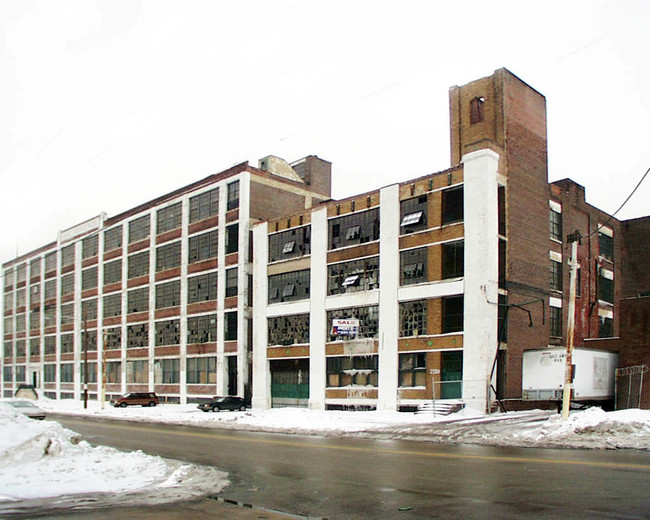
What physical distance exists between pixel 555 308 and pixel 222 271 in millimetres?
26265

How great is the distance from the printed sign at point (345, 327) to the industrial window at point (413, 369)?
383 cm

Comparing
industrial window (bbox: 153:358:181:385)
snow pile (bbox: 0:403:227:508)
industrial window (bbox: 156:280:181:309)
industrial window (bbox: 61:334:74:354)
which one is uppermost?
industrial window (bbox: 156:280:181:309)

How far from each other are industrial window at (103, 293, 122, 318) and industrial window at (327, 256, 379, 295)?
31918 mm

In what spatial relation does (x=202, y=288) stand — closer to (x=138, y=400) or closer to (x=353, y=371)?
(x=138, y=400)

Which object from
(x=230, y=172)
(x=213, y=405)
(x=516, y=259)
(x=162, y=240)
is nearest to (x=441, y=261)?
(x=516, y=259)

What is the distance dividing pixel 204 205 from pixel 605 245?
32.9m

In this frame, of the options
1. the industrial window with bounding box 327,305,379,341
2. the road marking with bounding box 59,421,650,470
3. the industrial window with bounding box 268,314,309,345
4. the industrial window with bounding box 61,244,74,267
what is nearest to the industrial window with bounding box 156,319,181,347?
the industrial window with bounding box 268,314,309,345

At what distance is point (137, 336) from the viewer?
2653 inches

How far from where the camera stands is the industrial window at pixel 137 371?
65.7 meters

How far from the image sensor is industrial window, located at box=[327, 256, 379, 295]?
4434cm

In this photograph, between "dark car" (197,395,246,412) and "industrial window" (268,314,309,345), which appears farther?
"dark car" (197,395,246,412)

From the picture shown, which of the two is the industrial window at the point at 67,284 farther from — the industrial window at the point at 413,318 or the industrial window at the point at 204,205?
the industrial window at the point at 413,318

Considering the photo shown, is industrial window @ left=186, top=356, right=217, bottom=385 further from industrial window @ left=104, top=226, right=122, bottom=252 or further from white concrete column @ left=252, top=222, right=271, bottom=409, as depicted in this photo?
industrial window @ left=104, top=226, right=122, bottom=252

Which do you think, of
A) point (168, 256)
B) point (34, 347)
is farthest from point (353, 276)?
point (34, 347)
